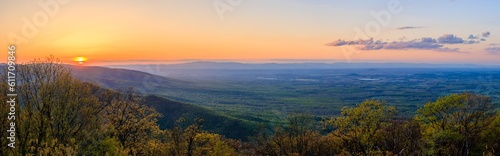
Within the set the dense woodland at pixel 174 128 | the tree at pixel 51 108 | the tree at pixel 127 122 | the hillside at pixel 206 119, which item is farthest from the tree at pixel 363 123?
the hillside at pixel 206 119

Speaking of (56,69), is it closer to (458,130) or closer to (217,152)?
(217,152)

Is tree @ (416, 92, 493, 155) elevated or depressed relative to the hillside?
elevated

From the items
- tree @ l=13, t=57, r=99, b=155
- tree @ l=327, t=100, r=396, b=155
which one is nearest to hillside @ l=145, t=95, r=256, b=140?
tree @ l=327, t=100, r=396, b=155

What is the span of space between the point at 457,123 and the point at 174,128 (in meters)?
37.8

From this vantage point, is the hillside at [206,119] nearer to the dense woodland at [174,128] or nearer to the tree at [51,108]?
the dense woodland at [174,128]

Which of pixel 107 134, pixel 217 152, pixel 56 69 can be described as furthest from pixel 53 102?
pixel 217 152

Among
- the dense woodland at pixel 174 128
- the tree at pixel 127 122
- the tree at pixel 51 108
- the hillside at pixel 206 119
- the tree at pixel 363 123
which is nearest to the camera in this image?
the tree at pixel 51 108

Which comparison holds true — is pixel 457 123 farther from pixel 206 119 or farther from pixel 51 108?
pixel 206 119

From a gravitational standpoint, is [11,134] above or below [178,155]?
above

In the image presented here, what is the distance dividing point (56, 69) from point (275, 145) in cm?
3439

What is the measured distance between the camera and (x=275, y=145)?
5553 cm

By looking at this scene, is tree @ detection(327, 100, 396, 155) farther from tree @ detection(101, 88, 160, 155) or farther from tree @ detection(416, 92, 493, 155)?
tree @ detection(101, 88, 160, 155)

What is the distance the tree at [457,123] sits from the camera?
42719 millimetres

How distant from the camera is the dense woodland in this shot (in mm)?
31266
